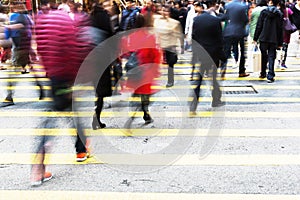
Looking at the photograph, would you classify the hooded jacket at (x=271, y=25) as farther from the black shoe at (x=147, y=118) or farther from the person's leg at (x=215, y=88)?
the black shoe at (x=147, y=118)

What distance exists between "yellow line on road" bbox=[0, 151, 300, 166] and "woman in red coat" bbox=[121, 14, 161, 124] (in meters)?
1.15

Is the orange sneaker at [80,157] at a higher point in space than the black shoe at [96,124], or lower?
higher

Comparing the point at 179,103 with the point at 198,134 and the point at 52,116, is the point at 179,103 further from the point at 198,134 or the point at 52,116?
the point at 52,116

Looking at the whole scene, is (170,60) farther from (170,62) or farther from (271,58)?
(271,58)

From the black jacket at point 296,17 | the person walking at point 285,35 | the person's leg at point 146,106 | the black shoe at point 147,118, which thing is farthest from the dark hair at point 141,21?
the black jacket at point 296,17

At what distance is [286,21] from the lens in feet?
32.8

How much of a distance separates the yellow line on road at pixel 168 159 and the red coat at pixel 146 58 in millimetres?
1158

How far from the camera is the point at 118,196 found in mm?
3918

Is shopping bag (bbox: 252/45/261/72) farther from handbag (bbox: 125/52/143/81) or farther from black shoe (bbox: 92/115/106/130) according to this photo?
black shoe (bbox: 92/115/106/130)

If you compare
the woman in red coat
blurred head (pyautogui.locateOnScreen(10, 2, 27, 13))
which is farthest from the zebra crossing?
blurred head (pyautogui.locateOnScreen(10, 2, 27, 13))

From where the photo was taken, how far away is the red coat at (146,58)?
5512 mm

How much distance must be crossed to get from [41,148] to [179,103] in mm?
3842

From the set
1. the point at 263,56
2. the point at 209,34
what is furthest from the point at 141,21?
the point at 263,56

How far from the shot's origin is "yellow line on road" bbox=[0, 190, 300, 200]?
3840mm
